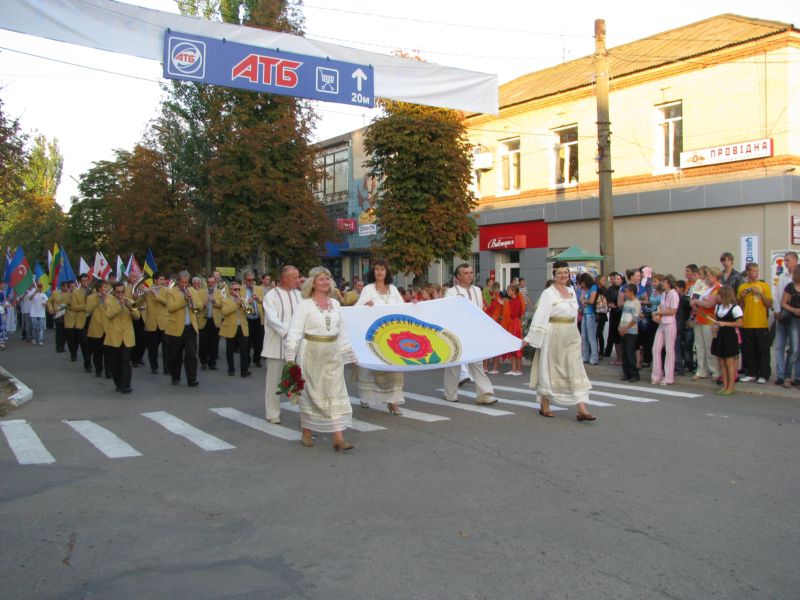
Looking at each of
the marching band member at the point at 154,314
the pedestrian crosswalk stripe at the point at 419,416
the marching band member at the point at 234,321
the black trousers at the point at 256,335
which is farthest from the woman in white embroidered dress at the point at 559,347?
the black trousers at the point at 256,335

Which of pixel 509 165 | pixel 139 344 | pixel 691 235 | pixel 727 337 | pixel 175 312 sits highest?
pixel 509 165

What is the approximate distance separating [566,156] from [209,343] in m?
17.7

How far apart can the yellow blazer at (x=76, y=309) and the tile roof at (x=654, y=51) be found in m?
18.8

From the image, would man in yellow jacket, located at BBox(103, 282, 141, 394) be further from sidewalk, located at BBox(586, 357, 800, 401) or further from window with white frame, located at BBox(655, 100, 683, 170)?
window with white frame, located at BBox(655, 100, 683, 170)

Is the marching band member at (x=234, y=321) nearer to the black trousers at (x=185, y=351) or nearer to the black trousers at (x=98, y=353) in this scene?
the black trousers at (x=185, y=351)

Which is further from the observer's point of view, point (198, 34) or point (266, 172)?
point (266, 172)

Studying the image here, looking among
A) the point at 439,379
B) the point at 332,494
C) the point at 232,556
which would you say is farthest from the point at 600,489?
the point at 439,379

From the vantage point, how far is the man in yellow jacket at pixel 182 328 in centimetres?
1322

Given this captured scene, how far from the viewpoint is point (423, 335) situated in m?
10.3

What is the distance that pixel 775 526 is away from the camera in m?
5.32

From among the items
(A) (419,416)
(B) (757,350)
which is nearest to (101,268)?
(A) (419,416)

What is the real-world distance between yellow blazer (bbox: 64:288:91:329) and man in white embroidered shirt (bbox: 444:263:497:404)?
8796mm

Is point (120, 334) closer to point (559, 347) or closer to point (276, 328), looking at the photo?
point (276, 328)

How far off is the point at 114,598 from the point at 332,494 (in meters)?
2.25
